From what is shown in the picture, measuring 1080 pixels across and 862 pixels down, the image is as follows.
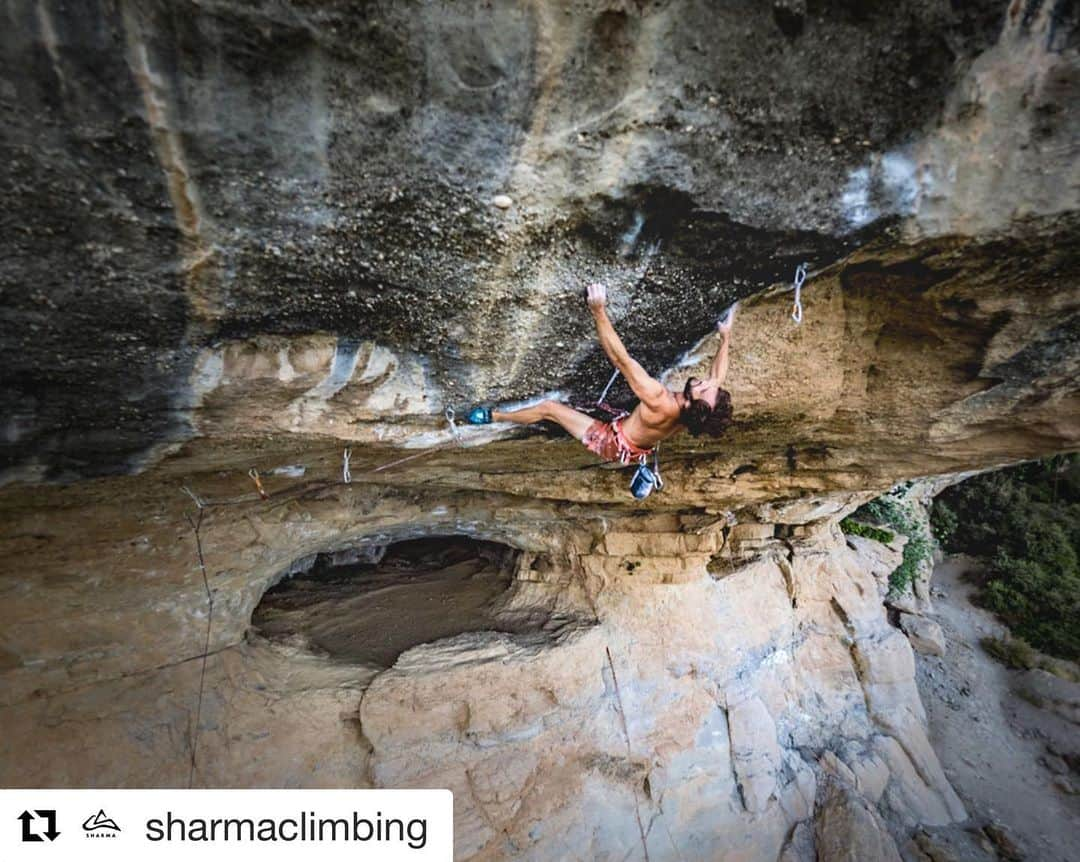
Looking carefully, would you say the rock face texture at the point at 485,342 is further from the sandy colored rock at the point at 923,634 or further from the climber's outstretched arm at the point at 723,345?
the sandy colored rock at the point at 923,634

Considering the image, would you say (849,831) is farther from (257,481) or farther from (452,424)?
(257,481)

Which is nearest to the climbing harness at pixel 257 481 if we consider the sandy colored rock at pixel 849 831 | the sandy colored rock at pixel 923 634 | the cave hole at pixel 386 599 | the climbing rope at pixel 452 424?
the climbing rope at pixel 452 424

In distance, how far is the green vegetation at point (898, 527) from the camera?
8.99 m

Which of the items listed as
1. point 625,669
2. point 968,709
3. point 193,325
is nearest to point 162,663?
point 193,325

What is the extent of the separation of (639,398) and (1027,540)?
12.0 m

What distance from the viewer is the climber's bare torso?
2.60m

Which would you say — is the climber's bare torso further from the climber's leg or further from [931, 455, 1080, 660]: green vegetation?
[931, 455, 1080, 660]: green vegetation

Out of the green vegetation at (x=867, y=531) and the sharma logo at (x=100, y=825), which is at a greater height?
the green vegetation at (x=867, y=531)

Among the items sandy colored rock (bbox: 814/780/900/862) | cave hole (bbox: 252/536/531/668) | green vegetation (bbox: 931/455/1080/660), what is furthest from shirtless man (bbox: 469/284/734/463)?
green vegetation (bbox: 931/455/1080/660)

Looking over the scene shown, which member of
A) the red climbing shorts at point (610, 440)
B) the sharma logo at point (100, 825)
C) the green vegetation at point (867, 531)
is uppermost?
the red climbing shorts at point (610, 440)

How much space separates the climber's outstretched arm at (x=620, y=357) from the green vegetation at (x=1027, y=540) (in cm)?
1120

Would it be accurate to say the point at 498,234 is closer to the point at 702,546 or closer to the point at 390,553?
the point at 702,546

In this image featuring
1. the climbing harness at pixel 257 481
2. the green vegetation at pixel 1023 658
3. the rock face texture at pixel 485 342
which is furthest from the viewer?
the green vegetation at pixel 1023 658

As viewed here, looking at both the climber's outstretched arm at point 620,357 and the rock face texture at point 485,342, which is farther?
the climber's outstretched arm at point 620,357
